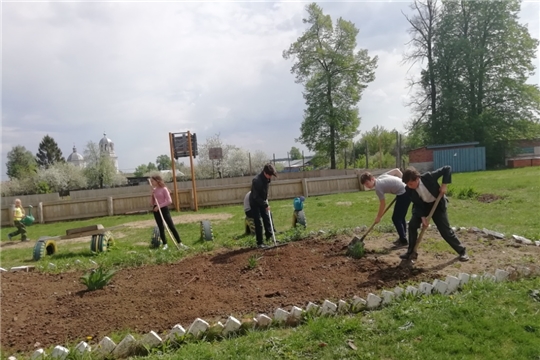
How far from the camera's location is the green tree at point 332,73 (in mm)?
29531

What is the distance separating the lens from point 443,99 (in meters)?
33.2

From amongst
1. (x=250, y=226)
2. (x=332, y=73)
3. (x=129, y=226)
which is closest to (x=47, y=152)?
(x=332, y=73)

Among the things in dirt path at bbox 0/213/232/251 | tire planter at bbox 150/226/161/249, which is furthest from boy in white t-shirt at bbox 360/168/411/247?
dirt path at bbox 0/213/232/251

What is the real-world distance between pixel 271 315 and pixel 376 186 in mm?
3121

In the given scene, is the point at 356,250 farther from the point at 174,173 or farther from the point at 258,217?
the point at 174,173

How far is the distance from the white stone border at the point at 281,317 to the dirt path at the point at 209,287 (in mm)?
307

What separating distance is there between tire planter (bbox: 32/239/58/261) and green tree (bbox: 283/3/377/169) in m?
23.8

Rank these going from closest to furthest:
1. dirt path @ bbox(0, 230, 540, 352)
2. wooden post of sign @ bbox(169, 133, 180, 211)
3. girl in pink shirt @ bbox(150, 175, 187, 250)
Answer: dirt path @ bbox(0, 230, 540, 352) < girl in pink shirt @ bbox(150, 175, 187, 250) < wooden post of sign @ bbox(169, 133, 180, 211)

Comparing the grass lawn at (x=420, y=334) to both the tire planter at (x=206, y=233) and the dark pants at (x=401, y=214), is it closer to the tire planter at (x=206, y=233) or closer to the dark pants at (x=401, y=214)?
the dark pants at (x=401, y=214)

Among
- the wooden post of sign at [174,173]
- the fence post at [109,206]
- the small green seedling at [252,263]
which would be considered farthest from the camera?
the fence post at [109,206]

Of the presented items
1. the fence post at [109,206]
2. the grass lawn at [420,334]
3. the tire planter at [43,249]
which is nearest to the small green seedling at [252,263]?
the grass lawn at [420,334]

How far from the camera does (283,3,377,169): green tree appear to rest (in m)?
29.5

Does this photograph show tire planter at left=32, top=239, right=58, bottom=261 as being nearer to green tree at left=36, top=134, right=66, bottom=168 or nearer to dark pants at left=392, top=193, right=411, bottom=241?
dark pants at left=392, top=193, right=411, bottom=241

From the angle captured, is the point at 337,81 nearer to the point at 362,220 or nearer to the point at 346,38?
the point at 346,38
